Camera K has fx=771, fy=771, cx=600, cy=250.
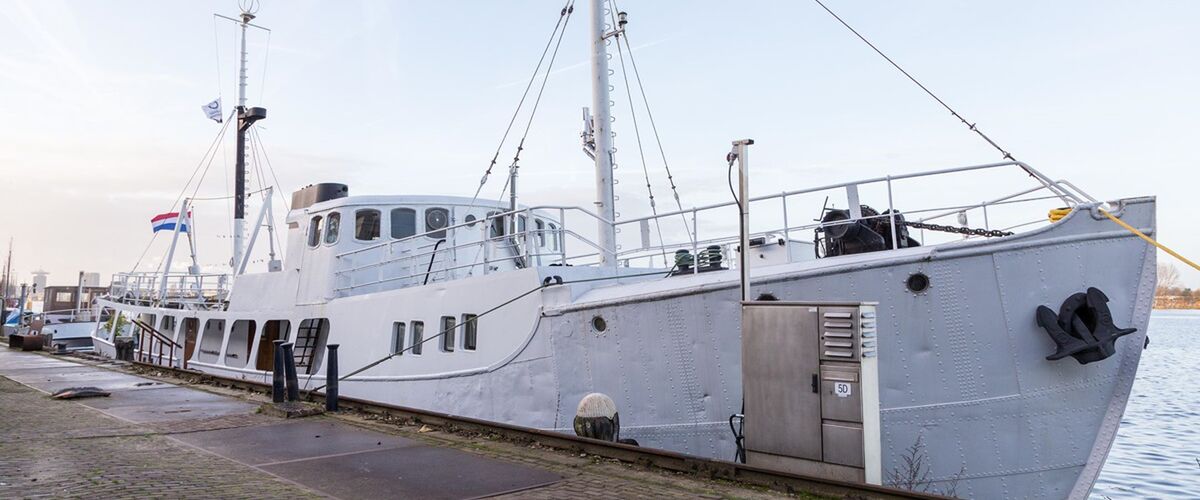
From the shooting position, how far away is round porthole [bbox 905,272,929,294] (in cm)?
762

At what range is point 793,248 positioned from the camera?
1059 cm

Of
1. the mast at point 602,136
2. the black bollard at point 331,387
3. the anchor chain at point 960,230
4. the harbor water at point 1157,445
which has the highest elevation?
the mast at point 602,136

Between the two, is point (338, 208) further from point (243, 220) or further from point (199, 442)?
point (243, 220)

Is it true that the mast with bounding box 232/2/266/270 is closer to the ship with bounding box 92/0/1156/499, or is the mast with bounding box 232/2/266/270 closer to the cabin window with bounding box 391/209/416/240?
the cabin window with bounding box 391/209/416/240

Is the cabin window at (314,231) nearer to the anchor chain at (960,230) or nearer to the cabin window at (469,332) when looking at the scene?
the cabin window at (469,332)

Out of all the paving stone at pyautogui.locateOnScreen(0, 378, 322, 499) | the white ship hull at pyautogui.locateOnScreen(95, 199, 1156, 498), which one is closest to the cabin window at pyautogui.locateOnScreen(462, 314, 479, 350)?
the white ship hull at pyautogui.locateOnScreen(95, 199, 1156, 498)

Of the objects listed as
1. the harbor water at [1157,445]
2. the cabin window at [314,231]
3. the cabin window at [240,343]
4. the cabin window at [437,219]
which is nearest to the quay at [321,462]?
the cabin window at [314,231]

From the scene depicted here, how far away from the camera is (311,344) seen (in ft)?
51.4

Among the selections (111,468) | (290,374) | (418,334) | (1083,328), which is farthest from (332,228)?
(1083,328)

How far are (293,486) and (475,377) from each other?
4810mm

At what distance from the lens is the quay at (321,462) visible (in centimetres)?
620

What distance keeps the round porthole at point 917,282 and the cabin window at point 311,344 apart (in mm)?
11670

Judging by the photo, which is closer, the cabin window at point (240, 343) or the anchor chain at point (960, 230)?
the anchor chain at point (960, 230)

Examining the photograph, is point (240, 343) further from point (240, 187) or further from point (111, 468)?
point (111, 468)
